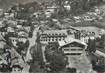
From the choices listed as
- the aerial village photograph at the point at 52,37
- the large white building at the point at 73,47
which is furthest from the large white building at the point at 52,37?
the large white building at the point at 73,47

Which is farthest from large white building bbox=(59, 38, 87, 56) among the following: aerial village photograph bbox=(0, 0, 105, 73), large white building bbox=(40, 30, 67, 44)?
large white building bbox=(40, 30, 67, 44)

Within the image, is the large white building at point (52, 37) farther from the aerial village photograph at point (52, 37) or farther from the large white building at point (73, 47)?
the large white building at point (73, 47)

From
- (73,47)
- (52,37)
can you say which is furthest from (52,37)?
(73,47)

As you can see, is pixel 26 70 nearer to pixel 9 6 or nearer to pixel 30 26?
pixel 30 26

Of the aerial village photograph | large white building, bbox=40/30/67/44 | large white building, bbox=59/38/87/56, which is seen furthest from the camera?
large white building, bbox=40/30/67/44

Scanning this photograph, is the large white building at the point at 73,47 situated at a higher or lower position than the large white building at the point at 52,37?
lower

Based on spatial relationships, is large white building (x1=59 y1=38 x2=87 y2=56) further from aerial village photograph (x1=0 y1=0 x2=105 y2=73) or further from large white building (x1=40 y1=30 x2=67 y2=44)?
large white building (x1=40 y1=30 x2=67 y2=44)

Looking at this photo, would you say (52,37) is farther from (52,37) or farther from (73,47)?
(73,47)

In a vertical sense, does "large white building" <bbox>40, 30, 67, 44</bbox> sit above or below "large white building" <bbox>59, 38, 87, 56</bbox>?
above

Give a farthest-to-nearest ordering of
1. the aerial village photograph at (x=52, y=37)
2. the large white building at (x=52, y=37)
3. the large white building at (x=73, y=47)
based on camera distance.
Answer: the large white building at (x=52, y=37), the large white building at (x=73, y=47), the aerial village photograph at (x=52, y=37)

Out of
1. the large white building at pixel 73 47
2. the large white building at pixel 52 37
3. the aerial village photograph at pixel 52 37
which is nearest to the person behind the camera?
the aerial village photograph at pixel 52 37
